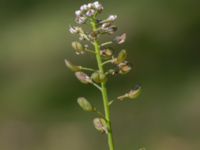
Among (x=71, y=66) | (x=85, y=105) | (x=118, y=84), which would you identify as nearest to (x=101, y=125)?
(x=85, y=105)

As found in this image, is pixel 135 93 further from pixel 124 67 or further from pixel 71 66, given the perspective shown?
pixel 71 66

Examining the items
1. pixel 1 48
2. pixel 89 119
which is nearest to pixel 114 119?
pixel 89 119

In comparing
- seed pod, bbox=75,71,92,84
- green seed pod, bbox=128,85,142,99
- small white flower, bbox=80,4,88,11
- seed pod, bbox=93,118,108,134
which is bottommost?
seed pod, bbox=93,118,108,134

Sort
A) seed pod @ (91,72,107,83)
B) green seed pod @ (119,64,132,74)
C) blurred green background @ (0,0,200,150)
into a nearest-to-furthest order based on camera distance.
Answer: seed pod @ (91,72,107,83), green seed pod @ (119,64,132,74), blurred green background @ (0,0,200,150)

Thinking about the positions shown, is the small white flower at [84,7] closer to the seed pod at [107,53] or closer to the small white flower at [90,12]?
the small white flower at [90,12]

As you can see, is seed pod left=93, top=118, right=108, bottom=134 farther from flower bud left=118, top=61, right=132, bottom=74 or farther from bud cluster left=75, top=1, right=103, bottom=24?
bud cluster left=75, top=1, right=103, bottom=24

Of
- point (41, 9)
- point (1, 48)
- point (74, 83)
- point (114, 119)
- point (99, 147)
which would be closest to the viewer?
point (99, 147)

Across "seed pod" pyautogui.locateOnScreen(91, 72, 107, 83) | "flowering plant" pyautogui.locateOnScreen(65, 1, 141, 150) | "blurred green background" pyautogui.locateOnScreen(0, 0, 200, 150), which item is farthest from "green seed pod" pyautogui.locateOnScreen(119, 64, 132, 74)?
"blurred green background" pyautogui.locateOnScreen(0, 0, 200, 150)

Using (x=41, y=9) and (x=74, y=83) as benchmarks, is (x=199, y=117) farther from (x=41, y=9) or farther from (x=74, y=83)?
(x=41, y=9)

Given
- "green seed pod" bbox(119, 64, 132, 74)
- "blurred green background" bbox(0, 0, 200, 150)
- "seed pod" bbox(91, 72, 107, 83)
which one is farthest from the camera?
"blurred green background" bbox(0, 0, 200, 150)

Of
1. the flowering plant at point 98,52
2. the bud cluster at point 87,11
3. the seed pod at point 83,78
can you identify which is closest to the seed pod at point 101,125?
the flowering plant at point 98,52
